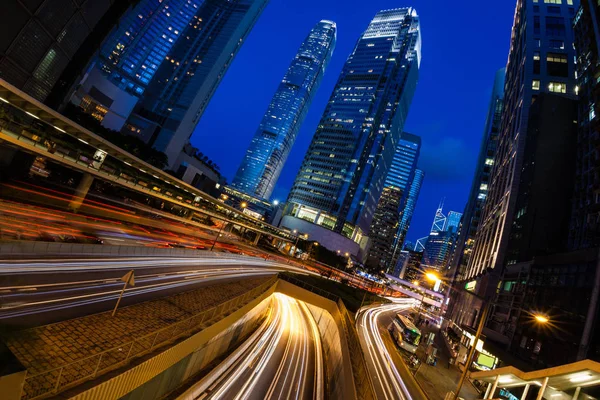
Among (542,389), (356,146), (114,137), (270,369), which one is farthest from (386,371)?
(356,146)

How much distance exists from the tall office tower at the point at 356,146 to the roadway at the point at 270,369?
10305 cm

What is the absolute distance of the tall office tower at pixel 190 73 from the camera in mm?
100137

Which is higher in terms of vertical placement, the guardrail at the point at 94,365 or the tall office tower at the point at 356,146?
the tall office tower at the point at 356,146

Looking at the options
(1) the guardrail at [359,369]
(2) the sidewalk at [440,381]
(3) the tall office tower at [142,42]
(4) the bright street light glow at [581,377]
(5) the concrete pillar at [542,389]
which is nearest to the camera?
(4) the bright street light glow at [581,377]

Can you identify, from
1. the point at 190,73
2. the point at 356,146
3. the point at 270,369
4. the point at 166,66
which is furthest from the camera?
the point at 356,146

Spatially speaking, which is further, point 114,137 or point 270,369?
point 114,137

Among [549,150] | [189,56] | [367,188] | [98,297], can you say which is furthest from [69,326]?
[189,56]

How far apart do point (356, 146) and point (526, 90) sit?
99110 mm

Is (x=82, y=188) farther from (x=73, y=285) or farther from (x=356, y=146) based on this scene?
(x=356, y=146)

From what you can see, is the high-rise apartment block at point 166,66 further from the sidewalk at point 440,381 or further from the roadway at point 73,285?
the sidewalk at point 440,381

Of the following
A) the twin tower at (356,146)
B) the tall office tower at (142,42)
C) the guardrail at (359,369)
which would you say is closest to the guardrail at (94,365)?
the guardrail at (359,369)

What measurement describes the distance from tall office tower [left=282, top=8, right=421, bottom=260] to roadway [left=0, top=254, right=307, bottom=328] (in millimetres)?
117319

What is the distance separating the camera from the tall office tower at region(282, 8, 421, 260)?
14525 cm

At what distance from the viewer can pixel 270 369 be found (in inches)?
956
